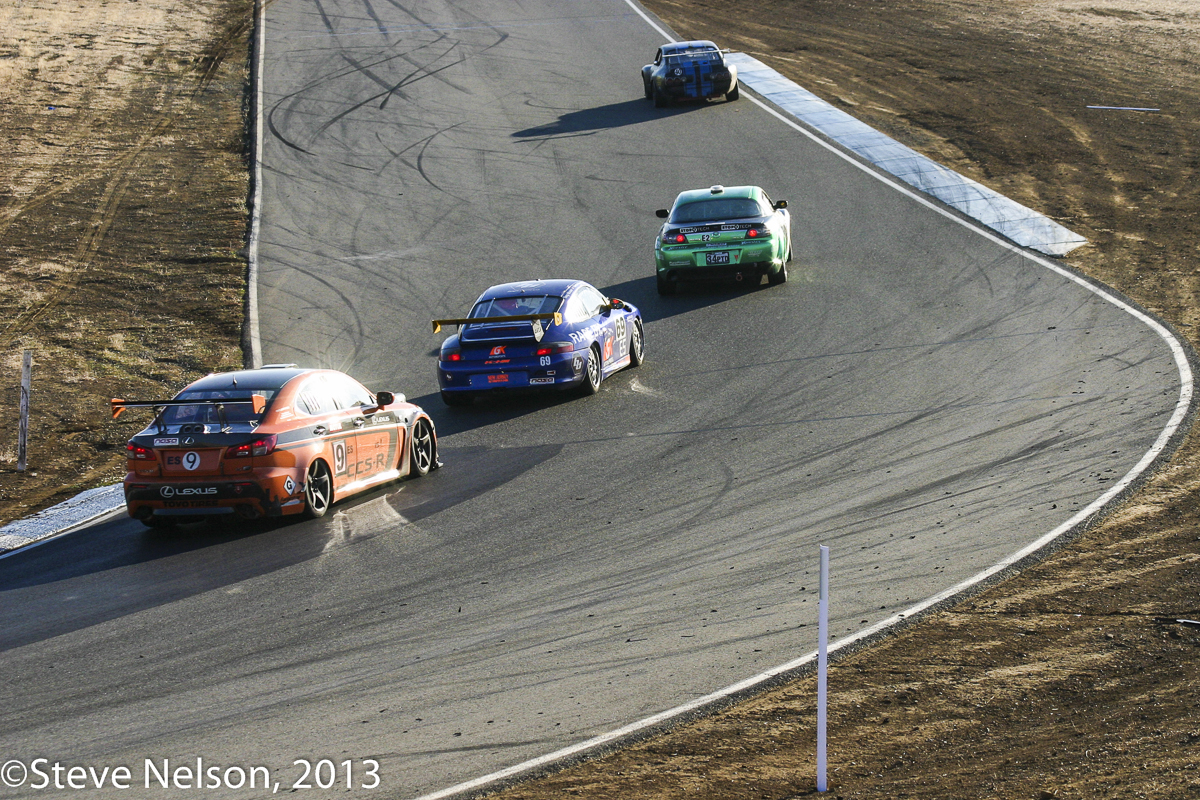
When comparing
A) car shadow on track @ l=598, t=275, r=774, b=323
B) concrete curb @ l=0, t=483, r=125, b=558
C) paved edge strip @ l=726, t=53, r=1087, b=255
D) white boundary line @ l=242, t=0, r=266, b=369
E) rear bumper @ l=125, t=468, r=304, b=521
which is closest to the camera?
rear bumper @ l=125, t=468, r=304, b=521

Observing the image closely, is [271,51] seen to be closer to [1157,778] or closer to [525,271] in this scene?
[525,271]

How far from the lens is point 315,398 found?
12523 mm

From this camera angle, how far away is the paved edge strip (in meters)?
23.0

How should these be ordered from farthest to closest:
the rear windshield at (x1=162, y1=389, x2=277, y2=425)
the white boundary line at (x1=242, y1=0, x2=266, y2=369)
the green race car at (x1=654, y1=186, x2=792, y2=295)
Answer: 1. the green race car at (x1=654, y1=186, x2=792, y2=295)
2. the white boundary line at (x1=242, y1=0, x2=266, y2=369)
3. the rear windshield at (x1=162, y1=389, x2=277, y2=425)

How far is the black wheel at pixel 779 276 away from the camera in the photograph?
2123 centimetres

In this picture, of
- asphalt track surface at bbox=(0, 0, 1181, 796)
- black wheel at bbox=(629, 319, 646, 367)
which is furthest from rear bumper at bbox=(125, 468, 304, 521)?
black wheel at bbox=(629, 319, 646, 367)

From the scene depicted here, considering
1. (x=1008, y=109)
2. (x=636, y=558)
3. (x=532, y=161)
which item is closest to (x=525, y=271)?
(x=532, y=161)

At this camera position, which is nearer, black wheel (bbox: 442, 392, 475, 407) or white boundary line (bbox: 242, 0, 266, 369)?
black wheel (bbox: 442, 392, 475, 407)

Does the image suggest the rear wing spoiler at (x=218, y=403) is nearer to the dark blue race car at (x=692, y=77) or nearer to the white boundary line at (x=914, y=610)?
the white boundary line at (x=914, y=610)

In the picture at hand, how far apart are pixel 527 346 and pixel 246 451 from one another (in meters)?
5.31

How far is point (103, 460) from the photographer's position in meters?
15.1

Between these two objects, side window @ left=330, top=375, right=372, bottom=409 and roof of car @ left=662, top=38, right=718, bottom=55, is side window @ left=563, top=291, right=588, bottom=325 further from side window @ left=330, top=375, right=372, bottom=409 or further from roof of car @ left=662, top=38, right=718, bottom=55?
roof of car @ left=662, top=38, right=718, bottom=55

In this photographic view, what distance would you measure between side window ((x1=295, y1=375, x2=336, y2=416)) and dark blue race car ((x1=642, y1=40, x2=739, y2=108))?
71.7 ft

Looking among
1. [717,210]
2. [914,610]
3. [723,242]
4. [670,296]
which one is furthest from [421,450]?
[717,210]
